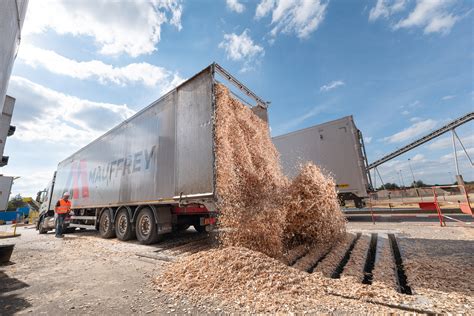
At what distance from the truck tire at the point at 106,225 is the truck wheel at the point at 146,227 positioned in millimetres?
1768

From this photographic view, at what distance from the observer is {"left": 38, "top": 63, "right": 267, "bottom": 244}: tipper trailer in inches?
176

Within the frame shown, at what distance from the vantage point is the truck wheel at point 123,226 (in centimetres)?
648

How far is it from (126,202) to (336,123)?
9097 mm

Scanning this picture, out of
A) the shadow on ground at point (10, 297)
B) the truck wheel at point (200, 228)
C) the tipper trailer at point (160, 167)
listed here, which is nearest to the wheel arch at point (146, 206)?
the tipper trailer at point (160, 167)

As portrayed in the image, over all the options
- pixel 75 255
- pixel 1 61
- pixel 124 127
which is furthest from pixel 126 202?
pixel 1 61

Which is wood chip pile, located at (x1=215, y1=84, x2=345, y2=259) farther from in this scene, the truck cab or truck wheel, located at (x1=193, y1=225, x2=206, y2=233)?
the truck cab

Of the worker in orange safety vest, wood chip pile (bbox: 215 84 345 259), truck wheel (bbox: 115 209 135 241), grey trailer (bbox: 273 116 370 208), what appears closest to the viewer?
wood chip pile (bbox: 215 84 345 259)

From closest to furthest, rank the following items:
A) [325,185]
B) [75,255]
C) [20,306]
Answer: [20,306] < [325,185] < [75,255]

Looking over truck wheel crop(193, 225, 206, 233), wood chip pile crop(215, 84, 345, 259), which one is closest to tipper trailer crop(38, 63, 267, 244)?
wood chip pile crop(215, 84, 345, 259)

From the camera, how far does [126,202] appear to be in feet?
21.3

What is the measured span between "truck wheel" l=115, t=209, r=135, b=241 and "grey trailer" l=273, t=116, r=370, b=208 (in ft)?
20.5

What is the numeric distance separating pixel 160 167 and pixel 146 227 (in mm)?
1886

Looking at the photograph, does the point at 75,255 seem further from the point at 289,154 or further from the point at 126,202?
the point at 289,154

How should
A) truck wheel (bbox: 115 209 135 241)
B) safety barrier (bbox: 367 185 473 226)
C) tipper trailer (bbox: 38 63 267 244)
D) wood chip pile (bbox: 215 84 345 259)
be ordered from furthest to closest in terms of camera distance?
safety barrier (bbox: 367 185 473 226) → truck wheel (bbox: 115 209 135 241) → tipper trailer (bbox: 38 63 267 244) → wood chip pile (bbox: 215 84 345 259)
